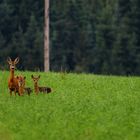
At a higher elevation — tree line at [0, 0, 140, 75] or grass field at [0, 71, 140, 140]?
tree line at [0, 0, 140, 75]

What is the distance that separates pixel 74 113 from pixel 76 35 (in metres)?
62.3

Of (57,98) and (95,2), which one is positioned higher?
(95,2)

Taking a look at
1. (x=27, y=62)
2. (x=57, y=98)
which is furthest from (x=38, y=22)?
(x=57, y=98)

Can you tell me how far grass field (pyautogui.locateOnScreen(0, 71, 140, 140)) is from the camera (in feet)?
49.8

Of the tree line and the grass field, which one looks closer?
the grass field

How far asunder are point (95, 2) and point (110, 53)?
14552 mm

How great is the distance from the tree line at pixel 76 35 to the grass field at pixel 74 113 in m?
47.7

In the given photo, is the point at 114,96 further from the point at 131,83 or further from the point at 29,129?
the point at 29,129

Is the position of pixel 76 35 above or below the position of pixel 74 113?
above

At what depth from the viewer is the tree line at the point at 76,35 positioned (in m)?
73.7

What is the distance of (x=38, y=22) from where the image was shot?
77875 millimetres

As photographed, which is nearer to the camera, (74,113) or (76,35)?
(74,113)

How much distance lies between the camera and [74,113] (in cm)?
1795

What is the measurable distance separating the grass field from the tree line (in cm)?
4775
